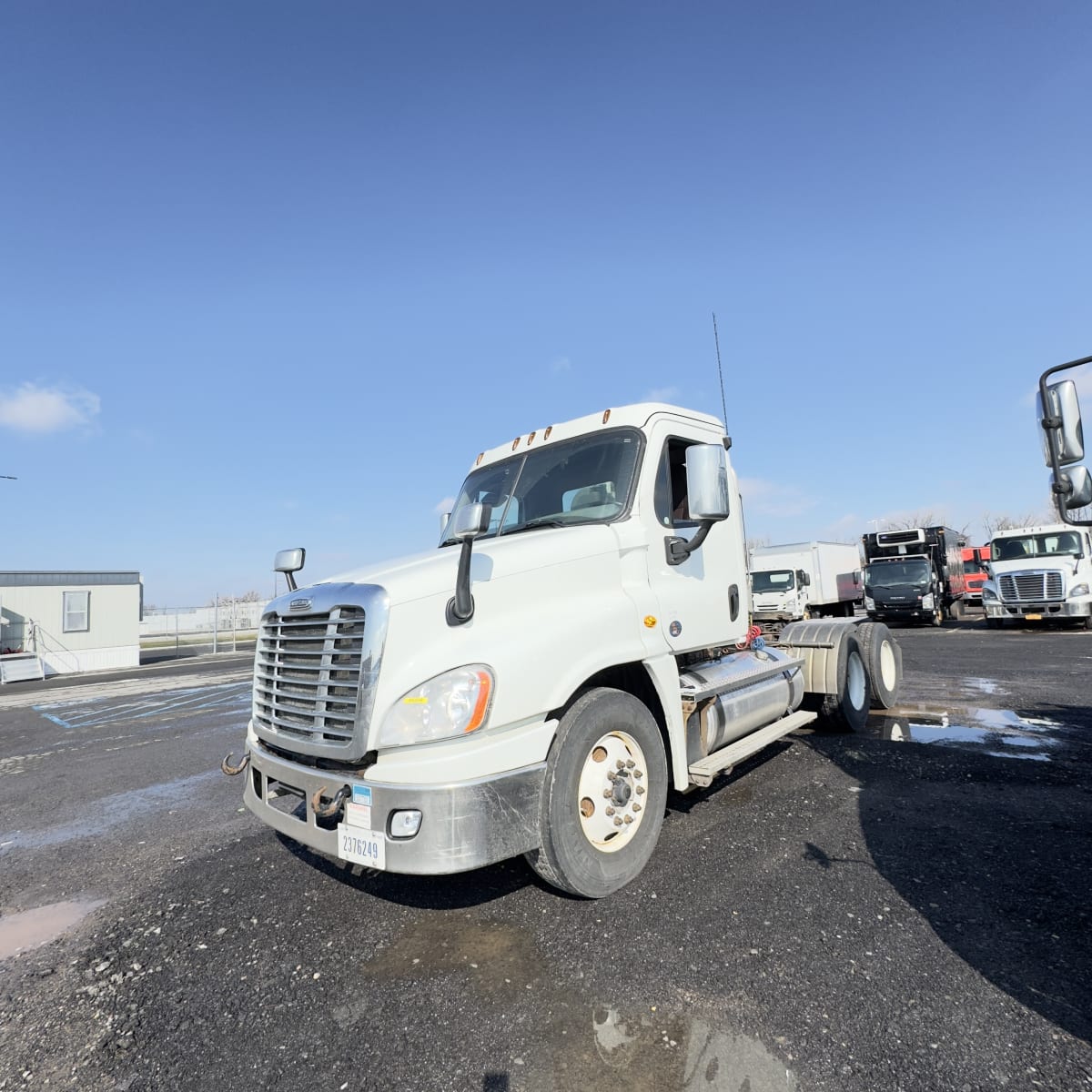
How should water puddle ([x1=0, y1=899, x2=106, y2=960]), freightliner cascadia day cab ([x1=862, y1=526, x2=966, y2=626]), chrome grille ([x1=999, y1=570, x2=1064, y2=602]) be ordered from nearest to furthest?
1. water puddle ([x1=0, y1=899, x2=106, y2=960])
2. chrome grille ([x1=999, y1=570, x2=1064, y2=602])
3. freightliner cascadia day cab ([x1=862, y1=526, x2=966, y2=626])

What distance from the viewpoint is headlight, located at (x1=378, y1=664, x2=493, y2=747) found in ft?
9.46

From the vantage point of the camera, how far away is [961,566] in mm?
28938

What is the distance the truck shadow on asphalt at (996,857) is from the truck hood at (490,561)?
2301 mm

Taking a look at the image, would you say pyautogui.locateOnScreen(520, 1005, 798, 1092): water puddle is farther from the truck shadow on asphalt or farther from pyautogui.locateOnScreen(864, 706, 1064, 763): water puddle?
pyautogui.locateOnScreen(864, 706, 1064, 763): water puddle

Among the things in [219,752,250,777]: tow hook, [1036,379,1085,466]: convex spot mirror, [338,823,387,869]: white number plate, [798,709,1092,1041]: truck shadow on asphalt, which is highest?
[1036,379,1085,466]: convex spot mirror

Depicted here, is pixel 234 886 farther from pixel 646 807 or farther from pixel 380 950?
pixel 646 807

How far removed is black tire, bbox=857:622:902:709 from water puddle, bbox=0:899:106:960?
7466 millimetres

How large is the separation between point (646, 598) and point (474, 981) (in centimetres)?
217

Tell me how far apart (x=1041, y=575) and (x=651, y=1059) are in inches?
889


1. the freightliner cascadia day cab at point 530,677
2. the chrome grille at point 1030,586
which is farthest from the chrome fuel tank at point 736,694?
the chrome grille at point 1030,586

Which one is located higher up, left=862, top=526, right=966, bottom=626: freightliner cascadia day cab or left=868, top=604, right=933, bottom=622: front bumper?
left=862, top=526, right=966, bottom=626: freightliner cascadia day cab

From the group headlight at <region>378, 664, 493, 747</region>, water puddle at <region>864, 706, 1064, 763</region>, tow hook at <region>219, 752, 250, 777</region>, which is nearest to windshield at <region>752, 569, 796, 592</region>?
water puddle at <region>864, 706, 1064, 763</region>

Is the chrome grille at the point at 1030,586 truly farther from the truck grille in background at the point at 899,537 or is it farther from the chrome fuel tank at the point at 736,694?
the chrome fuel tank at the point at 736,694

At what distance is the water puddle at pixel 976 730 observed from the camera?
6109 mm
